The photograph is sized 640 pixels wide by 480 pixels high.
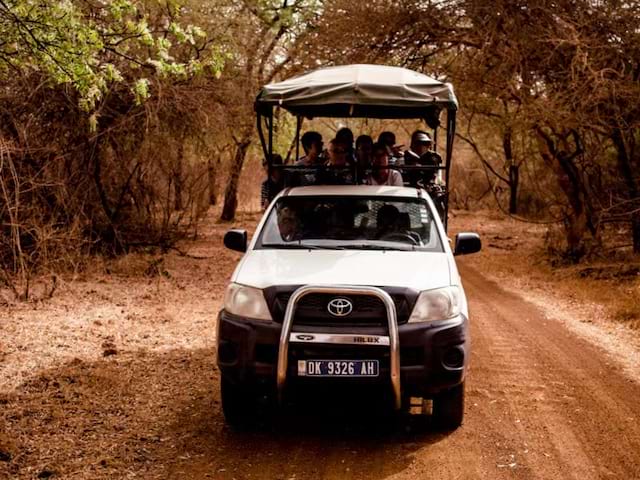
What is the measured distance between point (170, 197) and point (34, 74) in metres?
4.61

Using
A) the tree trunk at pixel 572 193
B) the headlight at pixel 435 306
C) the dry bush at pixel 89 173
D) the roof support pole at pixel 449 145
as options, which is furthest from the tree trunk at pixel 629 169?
the headlight at pixel 435 306

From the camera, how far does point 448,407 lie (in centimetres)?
564

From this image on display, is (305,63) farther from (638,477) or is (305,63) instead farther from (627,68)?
(638,477)

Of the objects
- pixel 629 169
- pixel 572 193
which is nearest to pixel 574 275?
pixel 629 169

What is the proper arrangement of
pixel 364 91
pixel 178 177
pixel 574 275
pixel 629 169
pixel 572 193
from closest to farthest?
pixel 364 91, pixel 574 275, pixel 629 169, pixel 178 177, pixel 572 193

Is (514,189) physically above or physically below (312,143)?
below

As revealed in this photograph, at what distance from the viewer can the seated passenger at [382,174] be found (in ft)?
27.3

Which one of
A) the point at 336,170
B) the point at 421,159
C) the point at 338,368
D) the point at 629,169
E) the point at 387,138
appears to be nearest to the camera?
→ the point at 338,368

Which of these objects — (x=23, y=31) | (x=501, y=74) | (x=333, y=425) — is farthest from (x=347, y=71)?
(x=501, y=74)

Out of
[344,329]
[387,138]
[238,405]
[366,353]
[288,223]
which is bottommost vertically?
[238,405]

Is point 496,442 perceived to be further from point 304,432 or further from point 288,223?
point 288,223

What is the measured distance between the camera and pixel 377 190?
6.83m

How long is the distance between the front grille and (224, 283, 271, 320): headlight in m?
0.07

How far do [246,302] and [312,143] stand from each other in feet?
15.4
